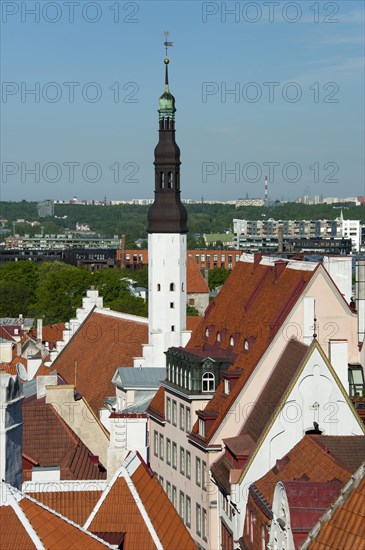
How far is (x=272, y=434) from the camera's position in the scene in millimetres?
43469

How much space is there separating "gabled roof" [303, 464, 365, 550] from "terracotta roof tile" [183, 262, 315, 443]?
2632cm

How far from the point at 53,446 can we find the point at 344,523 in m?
20.3

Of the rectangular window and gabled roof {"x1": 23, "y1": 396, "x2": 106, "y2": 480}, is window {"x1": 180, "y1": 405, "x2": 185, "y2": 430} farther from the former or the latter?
gabled roof {"x1": 23, "y1": 396, "x2": 106, "y2": 480}

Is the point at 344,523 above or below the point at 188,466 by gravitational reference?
above

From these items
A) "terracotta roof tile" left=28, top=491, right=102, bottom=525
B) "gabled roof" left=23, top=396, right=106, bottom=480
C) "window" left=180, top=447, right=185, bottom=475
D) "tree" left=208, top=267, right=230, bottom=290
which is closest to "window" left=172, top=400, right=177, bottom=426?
"window" left=180, top=447, right=185, bottom=475

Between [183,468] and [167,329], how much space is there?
14366mm

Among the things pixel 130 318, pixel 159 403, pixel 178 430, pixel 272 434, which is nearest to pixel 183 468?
pixel 178 430

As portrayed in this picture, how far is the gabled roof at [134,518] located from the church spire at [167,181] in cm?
3682

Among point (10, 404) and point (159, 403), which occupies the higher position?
point (10, 404)

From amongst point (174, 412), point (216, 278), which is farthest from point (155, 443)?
point (216, 278)

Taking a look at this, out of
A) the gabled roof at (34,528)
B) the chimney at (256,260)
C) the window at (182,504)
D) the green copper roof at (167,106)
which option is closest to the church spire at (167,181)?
the green copper roof at (167,106)

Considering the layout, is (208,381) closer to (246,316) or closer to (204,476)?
(246,316)

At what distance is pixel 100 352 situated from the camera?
244 feet

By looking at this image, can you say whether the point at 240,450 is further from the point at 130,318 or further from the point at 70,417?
the point at 130,318
